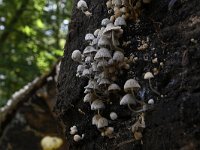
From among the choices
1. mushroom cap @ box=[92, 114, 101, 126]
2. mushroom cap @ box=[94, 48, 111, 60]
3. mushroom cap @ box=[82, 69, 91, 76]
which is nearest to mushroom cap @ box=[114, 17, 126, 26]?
mushroom cap @ box=[94, 48, 111, 60]

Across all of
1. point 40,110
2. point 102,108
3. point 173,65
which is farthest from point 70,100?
point 40,110

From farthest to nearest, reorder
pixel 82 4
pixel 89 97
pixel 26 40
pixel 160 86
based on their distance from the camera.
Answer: pixel 26 40, pixel 82 4, pixel 89 97, pixel 160 86

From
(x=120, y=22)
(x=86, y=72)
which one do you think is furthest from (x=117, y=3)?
(x=86, y=72)

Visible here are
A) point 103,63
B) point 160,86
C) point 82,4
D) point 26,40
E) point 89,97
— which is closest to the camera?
point 160,86

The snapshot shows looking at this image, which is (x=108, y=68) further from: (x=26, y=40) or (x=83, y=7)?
(x=26, y=40)

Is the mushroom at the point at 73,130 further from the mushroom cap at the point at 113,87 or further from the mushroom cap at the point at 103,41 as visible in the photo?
the mushroom cap at the point at 103,41

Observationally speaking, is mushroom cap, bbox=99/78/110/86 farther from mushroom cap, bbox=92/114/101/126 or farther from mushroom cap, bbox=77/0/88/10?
mushroom cap, bbox=77/0/88/10
